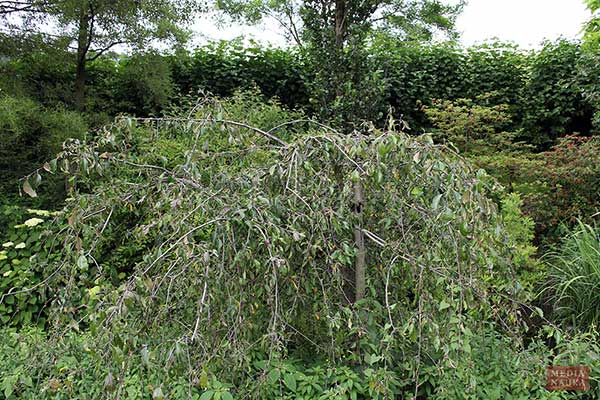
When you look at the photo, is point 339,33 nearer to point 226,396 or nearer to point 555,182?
point 555,182

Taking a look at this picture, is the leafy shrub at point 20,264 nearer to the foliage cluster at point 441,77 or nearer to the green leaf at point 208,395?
the green leaf at point 208,395

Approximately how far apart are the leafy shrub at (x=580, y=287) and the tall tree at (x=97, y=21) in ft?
12.3

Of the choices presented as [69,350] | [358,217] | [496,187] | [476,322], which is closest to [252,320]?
[358,217]

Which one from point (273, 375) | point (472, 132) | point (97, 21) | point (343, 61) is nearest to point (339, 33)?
point (343, 61)

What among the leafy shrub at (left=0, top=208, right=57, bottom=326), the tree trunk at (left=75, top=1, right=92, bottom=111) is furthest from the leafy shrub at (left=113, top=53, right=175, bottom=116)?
the leafy shrub at (left=0, top=208, right=57, bottom=326)

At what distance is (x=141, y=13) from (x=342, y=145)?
3387mm

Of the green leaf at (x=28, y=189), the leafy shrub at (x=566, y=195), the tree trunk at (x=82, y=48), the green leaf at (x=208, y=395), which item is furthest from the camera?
the tree trunk at (x=82, y=48)

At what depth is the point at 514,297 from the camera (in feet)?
5.69

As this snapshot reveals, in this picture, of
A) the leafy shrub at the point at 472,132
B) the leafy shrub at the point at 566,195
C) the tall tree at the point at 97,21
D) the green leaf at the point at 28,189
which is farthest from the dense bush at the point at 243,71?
the green leaf at the point at 28,189

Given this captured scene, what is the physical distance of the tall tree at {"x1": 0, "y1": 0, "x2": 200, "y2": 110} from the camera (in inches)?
154

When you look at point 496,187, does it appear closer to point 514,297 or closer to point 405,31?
point 514,297

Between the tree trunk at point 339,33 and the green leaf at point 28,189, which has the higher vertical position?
the tree trunk at point 339,33

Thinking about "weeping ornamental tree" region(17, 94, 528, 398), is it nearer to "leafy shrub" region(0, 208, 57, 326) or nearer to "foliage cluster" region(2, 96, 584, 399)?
"foliage cluster" region(2, 96, 584, 399)

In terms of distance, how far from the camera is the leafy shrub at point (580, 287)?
9.12ft
